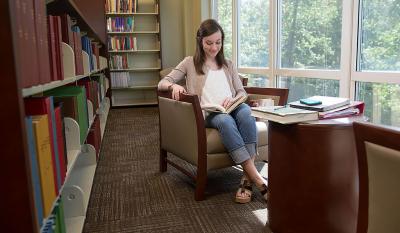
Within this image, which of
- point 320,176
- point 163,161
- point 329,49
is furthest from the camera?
point 329,49

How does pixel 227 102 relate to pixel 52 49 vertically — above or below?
below

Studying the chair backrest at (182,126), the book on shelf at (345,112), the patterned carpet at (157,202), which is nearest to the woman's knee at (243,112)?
the chair backrest at (182,126)

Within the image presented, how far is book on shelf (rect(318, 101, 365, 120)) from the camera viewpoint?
162cm

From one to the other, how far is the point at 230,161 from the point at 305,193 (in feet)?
2.29

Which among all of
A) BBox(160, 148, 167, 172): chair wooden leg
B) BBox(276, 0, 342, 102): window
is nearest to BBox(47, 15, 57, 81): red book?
BBox(160, 148, 167, 172): chair wooden leg

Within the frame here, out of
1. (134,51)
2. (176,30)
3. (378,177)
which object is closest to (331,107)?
(378,177)

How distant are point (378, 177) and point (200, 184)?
4.34ft

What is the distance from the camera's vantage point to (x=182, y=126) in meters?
2.28

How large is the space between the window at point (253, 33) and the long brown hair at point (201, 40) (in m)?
1.65

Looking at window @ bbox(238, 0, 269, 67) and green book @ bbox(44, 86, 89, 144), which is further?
window @ bbox(238, 0, 269, 67)

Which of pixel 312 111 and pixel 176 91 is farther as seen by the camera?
pixel 176 91

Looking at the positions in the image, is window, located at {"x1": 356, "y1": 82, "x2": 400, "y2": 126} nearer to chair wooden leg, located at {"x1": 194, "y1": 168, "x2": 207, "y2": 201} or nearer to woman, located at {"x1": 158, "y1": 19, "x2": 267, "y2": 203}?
woman, located at {"x1": 158, "y1": 19, "x2": 267, "y2": 203}

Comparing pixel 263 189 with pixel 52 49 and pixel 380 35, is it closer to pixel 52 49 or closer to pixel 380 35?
pixel 380 35

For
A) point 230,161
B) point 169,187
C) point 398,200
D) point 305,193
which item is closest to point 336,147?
point 305,193
